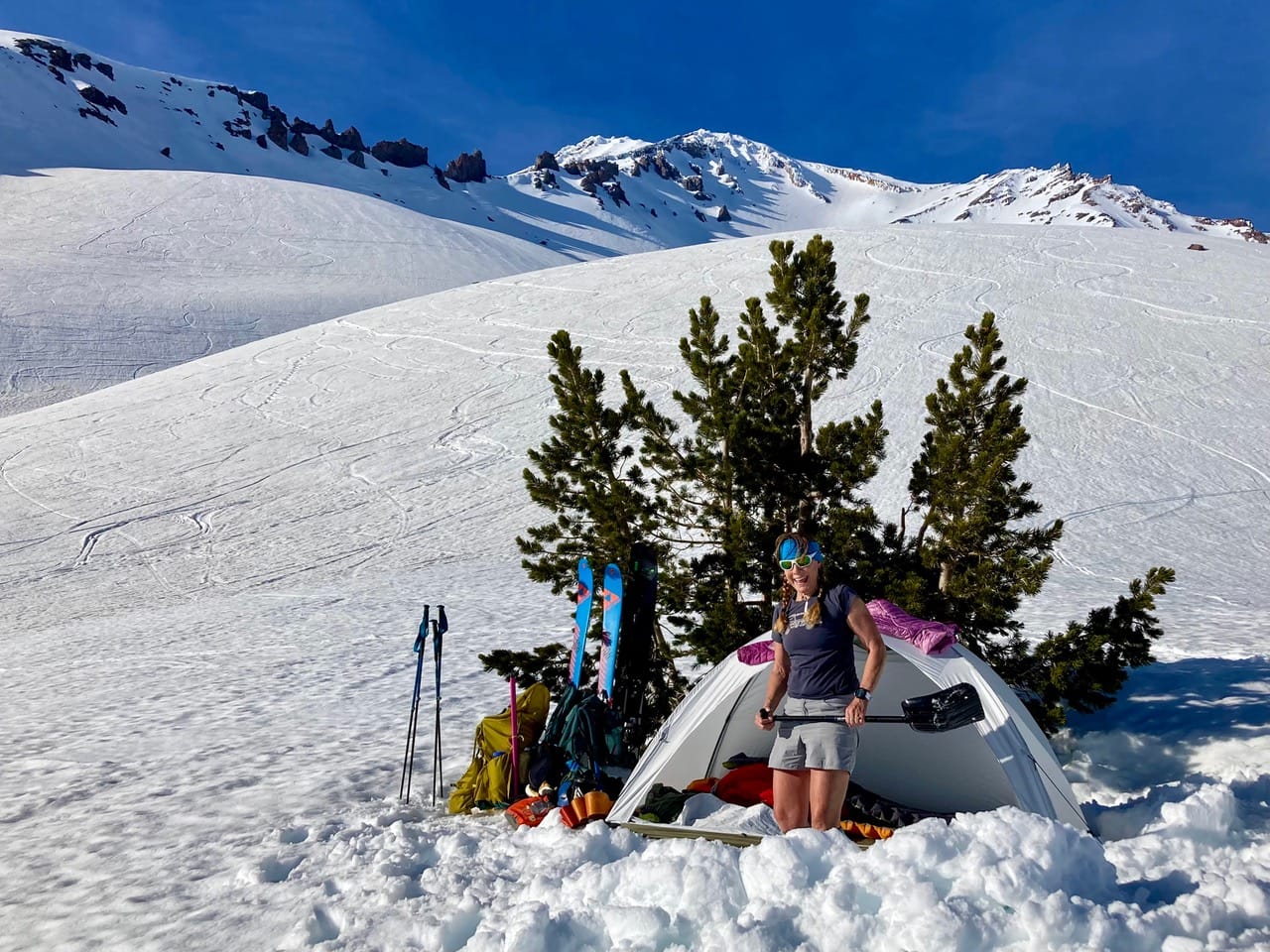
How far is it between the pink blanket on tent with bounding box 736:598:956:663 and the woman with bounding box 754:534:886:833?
1.00ft

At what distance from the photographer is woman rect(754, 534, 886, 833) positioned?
4449mm

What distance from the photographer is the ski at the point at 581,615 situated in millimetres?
6086

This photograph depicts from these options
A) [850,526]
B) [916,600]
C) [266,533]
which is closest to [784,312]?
[850,526]

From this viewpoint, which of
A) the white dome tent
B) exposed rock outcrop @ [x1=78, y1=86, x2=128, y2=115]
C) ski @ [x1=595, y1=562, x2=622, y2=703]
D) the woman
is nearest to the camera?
the woman

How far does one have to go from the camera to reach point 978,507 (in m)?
5.71

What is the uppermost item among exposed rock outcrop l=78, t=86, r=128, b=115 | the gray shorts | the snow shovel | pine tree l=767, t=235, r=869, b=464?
exposed rock outcrop l=78, t=86, r=128, b=115

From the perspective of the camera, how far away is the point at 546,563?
21.2 feet

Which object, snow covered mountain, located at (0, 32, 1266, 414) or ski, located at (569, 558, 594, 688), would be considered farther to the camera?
snow covered mountain, located at (0, 32, 1266, 414)

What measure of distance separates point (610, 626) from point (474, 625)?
6.29 meters

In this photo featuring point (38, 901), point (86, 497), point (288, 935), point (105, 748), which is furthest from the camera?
point (86, 497)

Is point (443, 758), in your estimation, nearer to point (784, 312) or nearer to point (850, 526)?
point (850, 526)

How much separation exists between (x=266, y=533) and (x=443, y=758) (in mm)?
11851

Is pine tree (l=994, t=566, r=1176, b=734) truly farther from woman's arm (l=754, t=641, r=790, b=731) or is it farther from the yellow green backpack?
the yellow green backpack

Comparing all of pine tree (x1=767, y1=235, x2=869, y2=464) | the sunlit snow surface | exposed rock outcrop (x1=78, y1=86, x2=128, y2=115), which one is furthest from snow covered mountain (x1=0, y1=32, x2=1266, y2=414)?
pine tree (x1=767, y1=235, x2=869, y2=464)
